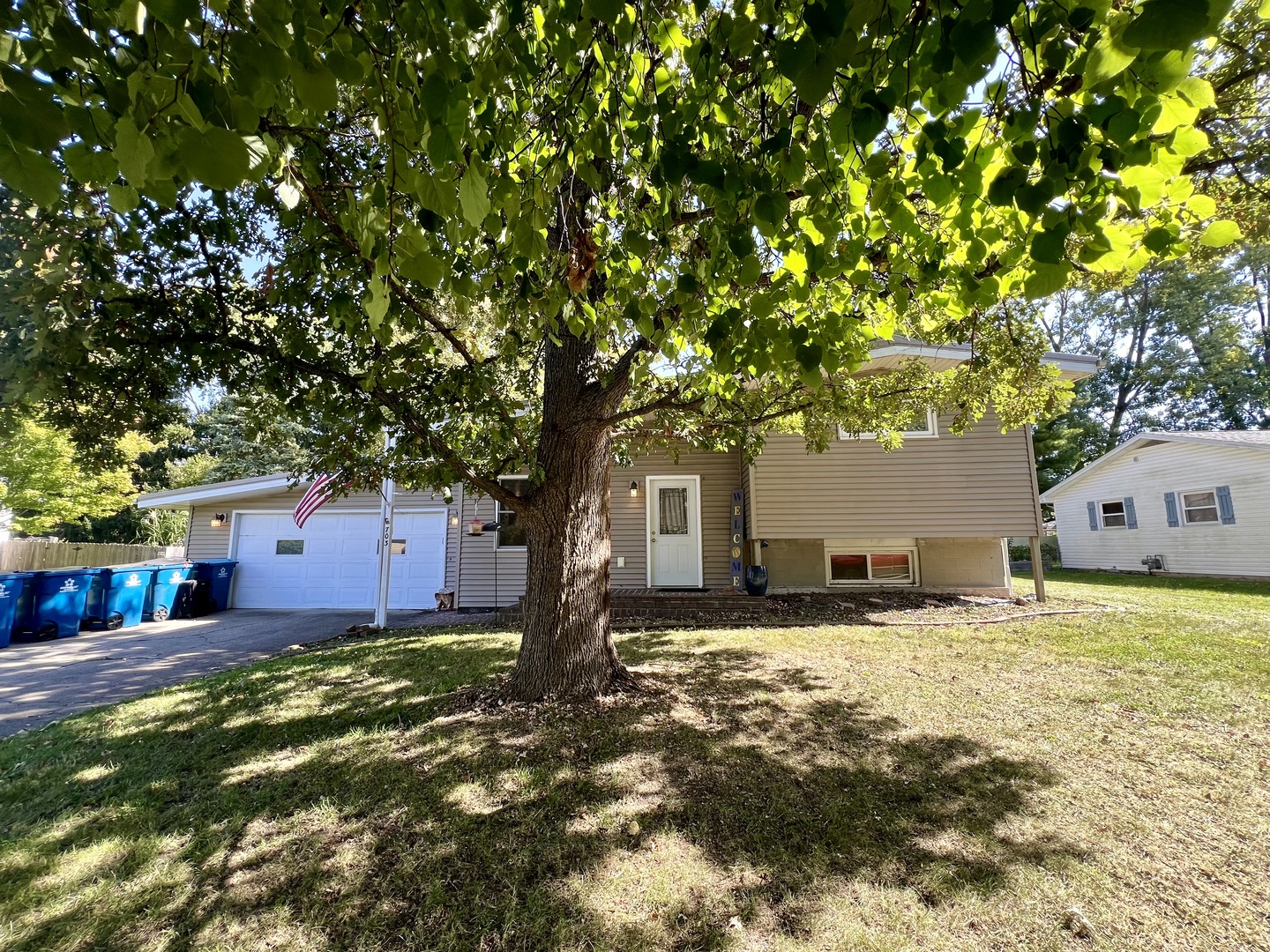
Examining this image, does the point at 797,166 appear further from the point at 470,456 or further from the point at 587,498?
the point at 470,456

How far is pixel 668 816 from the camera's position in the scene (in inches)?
107

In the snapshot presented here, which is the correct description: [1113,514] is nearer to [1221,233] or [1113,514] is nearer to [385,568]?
[1221,233]

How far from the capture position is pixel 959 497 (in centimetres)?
923

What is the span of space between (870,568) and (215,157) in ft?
36.2

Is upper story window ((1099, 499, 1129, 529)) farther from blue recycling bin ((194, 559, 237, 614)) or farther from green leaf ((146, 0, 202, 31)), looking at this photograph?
blue recycling bin ((194, 559, 237, 614))

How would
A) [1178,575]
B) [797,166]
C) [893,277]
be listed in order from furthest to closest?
[1178,575], [893,277], [797,166]

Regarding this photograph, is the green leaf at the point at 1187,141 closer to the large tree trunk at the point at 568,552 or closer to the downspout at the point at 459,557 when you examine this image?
the large tree trunk at the point at 568,552

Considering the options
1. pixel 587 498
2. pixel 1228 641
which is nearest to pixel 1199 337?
pixel 1228 641

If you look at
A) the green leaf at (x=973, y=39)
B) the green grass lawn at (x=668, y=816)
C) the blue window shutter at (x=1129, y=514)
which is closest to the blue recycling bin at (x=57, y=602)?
the green grass lawn at (x=668, y=816)

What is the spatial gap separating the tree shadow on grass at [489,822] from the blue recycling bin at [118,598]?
6.82 metres

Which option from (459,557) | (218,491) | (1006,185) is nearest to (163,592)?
(218,491)

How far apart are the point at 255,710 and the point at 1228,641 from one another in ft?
31.8

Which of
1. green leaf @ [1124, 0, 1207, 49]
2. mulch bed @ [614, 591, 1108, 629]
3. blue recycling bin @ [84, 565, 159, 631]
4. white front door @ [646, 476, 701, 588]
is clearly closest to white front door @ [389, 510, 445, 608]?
blue recycling bin @ [84, 565, 159, 631]

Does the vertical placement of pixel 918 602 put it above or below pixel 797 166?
below
